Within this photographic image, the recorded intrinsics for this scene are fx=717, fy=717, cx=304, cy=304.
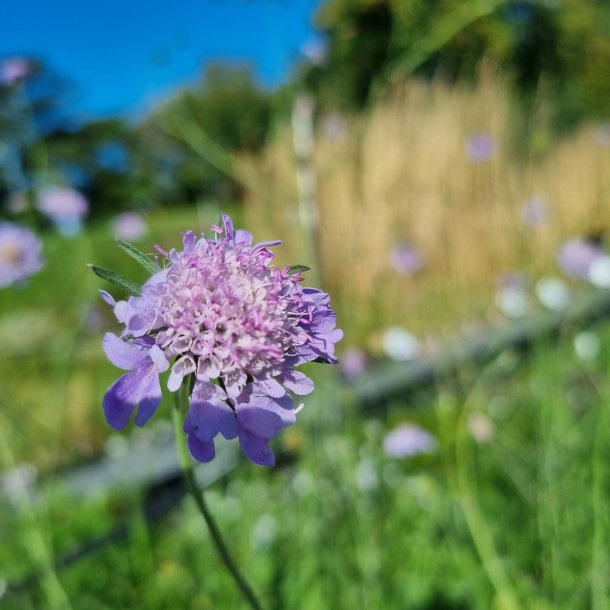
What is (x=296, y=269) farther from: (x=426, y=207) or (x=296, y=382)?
(x=426, y=207)

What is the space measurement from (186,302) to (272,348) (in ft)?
0.22

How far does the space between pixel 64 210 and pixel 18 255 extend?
0.53m

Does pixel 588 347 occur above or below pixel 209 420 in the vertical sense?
above

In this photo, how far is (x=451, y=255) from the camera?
14.0ft

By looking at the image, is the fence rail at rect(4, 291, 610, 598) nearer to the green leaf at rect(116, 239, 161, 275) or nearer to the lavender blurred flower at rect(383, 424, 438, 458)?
the lavender blurred flower at rect(383, 424, 438, 458)

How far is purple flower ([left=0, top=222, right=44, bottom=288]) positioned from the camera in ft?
4.82

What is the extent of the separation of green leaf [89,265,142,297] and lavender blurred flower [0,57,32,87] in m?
1.85

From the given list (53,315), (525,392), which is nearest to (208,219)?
(525,392)

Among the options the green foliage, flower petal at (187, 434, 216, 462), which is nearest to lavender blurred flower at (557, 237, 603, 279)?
flower petal at (187, 434, 216, 462)

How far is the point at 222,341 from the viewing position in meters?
0.48

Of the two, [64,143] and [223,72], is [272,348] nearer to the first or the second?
[64,143]

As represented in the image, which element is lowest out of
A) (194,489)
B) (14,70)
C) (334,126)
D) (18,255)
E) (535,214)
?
(194,489)

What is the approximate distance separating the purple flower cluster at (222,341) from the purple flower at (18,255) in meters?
1.06

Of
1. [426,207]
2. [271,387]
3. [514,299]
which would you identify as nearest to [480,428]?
[514,299]
